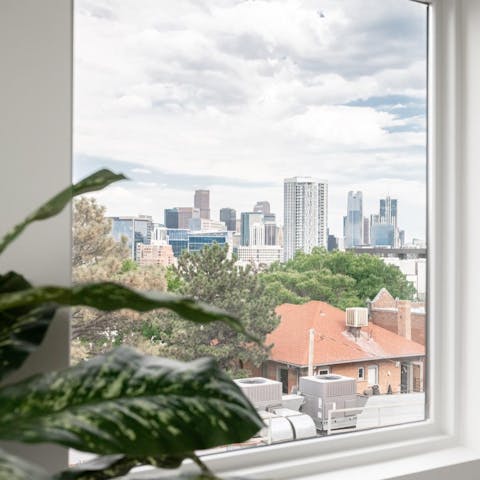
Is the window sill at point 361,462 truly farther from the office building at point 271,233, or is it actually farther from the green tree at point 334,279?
the office building at point 271,233

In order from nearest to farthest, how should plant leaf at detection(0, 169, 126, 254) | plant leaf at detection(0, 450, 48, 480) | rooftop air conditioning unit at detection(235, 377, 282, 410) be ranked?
1. plant leaf at detection(0, 450, 48, 480)
2. plant leaf at detection(0, 169, 126, 254)
3. rooftop air conditioning unit at detection(235, 377, 282, 410)

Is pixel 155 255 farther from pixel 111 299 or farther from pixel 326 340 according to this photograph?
pixel 111 299

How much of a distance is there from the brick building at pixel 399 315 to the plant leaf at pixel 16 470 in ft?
4.23

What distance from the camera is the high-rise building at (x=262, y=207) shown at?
177 centimetres

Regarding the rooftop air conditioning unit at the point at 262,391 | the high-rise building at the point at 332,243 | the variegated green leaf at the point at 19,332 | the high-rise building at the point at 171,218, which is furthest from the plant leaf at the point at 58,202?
the high-rise building at the point at 332,243

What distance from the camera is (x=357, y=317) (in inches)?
75.5

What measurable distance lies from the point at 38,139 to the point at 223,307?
62 centimetres

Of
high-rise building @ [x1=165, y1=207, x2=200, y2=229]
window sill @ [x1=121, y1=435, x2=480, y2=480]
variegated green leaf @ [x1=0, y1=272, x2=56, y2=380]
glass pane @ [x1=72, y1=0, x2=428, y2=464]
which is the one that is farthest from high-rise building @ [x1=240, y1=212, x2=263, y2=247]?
variegated green leaf @ [x1=0, y1=272, x2=56, y2=380]

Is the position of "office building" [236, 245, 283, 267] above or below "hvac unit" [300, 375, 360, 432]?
above

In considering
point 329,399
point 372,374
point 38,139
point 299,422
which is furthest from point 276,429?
point 38,139

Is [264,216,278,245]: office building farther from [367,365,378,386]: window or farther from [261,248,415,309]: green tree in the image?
[367,365,378,386]: window

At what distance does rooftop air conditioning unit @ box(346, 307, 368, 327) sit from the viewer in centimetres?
191

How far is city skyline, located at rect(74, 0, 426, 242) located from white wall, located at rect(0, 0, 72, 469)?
195 millimetres

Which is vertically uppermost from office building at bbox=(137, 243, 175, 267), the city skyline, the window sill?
the city skyline
